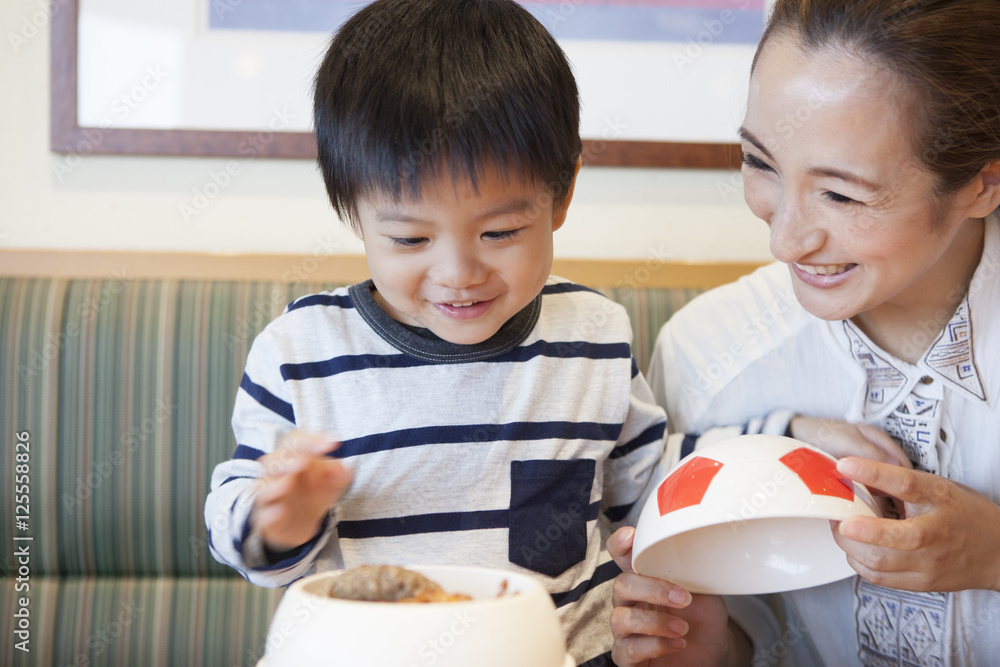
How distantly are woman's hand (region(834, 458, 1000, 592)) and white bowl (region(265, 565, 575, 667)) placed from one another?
0.99 ft

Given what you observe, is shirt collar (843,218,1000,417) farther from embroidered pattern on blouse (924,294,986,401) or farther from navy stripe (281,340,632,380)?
navy stripe (281,340,632,380)

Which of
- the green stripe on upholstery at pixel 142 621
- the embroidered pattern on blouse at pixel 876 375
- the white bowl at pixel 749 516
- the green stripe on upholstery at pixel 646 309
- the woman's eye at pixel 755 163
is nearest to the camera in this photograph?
the white bowl at pixel 749 516

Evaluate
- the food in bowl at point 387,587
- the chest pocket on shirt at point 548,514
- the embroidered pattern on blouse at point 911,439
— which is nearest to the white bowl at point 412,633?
the food in bowl at point 387,587

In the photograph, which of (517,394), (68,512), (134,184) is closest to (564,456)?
(517,394)

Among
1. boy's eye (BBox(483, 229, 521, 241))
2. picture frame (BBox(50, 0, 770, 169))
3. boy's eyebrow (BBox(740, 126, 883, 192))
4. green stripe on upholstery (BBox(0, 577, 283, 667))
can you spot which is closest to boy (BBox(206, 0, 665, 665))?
boy's eye (BBox(483, 229, 521, 241))

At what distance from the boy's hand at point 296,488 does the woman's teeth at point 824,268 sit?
1.66ft

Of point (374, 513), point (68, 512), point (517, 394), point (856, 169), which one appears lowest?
point (68, 512)

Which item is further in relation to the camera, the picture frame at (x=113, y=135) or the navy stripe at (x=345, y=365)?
the picture frame at (x=113, y=135)

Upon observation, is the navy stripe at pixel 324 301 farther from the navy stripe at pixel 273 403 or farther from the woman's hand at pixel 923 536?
the woman's hand at pixel 923 536

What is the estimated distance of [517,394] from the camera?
924 mm

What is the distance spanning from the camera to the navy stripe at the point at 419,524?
87cm

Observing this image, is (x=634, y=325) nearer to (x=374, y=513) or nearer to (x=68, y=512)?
(x=374, y=513)

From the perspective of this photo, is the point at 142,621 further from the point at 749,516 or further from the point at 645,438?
the point at 749,516

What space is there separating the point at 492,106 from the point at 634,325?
1.93 feet
